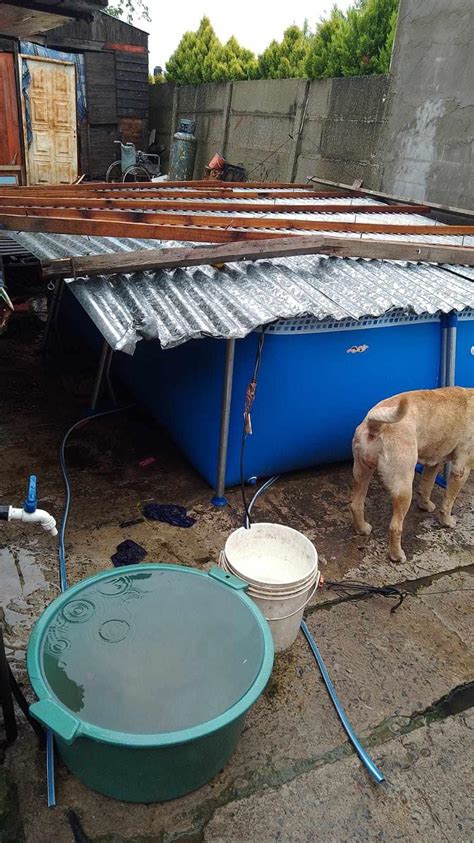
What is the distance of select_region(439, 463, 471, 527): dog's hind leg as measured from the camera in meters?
5.08

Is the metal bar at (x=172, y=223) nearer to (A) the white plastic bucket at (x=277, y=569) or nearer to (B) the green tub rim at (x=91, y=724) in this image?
(A) the white plastic bucket at (x=277, y=569)

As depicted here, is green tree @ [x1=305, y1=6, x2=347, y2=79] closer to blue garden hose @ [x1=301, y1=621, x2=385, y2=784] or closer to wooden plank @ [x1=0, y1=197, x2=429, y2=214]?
wooden plank @ [x1=0, y1=197, x2=429, y2=214]

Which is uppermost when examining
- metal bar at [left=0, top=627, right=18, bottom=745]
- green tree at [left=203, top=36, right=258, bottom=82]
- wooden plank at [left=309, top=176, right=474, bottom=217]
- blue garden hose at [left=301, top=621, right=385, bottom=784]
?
green tree at [left=203, top=36, right=258, bottom=82]

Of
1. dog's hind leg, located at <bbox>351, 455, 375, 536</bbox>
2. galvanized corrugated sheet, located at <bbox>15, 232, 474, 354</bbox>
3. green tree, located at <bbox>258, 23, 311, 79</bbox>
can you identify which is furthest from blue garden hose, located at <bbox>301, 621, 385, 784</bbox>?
green tree, located at <bbox>258, 23, 311, 79</bbox>

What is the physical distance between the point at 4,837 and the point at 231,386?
10.9ft

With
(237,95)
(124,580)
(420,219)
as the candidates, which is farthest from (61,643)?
(237,95)

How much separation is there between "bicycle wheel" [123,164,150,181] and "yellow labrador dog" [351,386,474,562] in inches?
523

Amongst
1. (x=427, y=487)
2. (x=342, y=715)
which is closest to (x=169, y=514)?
(x=342, y=715)

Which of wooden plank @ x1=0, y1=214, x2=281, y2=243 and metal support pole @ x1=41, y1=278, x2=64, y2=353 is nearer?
wooden plank @ x1=0, y1=214, x2=281, y2=243

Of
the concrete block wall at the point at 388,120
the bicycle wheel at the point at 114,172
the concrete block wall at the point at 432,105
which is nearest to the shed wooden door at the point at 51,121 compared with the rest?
the bicycle wheel at the point at 114,172

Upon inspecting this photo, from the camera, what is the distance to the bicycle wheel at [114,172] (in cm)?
1573

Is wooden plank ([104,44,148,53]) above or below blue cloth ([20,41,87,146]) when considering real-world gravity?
above

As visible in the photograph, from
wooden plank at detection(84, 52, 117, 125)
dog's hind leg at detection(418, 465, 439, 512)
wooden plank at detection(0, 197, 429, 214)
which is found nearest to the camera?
dog's hind leg at detection(418, 465, 439, 512)

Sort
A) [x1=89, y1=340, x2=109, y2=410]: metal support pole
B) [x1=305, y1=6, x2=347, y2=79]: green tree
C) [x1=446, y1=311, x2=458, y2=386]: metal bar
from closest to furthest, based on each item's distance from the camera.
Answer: [x1=446, y1=311, x2=458, y2=386]: metal bar → [x1=89, y1=340, x2=109, y2=410]: metal support pole → [x1=305, y1=6, x2=347, y2=79]: green tree
